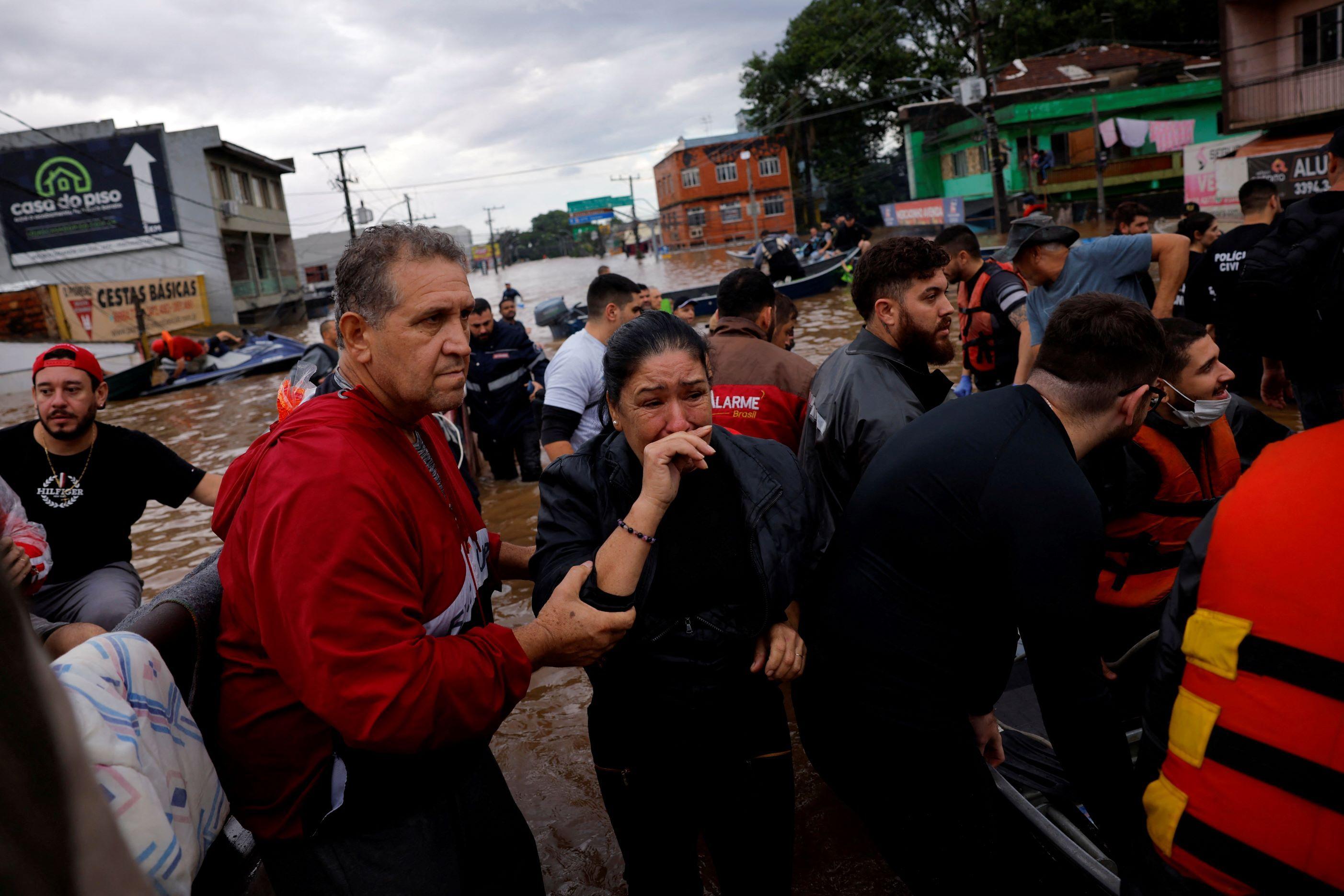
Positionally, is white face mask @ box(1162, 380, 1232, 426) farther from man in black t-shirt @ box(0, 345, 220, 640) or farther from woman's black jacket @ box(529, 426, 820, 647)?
man in black t-shirt @ box(0, 345, 220, 640)

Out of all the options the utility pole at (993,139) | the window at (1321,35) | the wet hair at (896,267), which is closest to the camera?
the wet hair at (896,267)

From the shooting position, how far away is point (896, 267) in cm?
326

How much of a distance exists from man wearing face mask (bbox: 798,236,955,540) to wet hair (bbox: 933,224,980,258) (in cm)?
360

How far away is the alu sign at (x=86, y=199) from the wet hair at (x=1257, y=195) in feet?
135

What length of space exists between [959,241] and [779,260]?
45.2 ft

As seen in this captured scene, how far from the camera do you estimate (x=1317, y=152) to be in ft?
58.4

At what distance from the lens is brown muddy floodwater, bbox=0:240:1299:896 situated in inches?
130

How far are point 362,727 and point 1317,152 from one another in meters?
23.2

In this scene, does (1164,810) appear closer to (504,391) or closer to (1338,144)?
(1338,144)

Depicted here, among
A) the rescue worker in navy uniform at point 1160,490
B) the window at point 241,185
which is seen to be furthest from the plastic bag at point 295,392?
the window at point 241,185

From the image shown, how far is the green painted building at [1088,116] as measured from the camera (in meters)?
32.0

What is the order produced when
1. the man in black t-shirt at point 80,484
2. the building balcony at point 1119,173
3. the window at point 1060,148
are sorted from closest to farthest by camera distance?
the man in black t-shirt at point 80,484 < the building balcony at point 1119,173 < the window at point 1060,148

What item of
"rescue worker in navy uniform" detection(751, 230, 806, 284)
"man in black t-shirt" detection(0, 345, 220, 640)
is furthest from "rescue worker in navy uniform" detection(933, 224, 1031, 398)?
"rescue worker in navy uniform" detection(751, 230, 806, 284)

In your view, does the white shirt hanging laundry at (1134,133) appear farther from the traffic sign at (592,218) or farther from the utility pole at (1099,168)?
the traffic sign at (592,218)
